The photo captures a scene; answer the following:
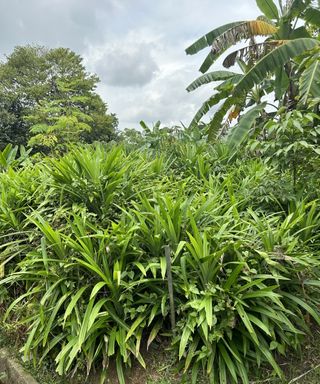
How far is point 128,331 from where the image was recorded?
2145mm

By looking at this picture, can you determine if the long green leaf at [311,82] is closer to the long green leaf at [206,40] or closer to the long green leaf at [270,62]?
the long green leaf at [270,62]

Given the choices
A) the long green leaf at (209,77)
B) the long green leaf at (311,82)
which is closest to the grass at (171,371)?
the long green leaf at (311,82)

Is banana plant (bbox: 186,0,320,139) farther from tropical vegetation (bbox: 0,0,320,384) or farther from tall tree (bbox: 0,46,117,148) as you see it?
tall tree (bbox: 0,46,117,148)

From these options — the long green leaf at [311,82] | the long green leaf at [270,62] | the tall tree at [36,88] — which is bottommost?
the long green leaf at [311,82]

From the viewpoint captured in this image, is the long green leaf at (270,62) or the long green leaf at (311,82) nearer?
the long green leaf at (311,82)

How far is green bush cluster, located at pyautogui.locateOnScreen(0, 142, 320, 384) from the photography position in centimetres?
208

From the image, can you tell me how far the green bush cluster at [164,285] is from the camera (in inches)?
82.0

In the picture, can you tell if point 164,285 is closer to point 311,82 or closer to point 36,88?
point 311,82

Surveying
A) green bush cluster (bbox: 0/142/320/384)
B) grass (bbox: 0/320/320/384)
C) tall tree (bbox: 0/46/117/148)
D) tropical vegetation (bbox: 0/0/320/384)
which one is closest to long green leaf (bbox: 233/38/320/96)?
tropical vegetation (bbox: 0/0/320/384)

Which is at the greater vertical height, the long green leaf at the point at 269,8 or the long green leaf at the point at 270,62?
the long green leaf at the point at 269,8

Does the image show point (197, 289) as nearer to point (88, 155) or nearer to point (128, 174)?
point (128, 174)

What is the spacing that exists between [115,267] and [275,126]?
1.88 metres

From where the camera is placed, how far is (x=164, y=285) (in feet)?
7.73

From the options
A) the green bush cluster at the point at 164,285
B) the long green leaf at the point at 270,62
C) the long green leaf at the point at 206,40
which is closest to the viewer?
the green bush cluster at the point at 164,285
